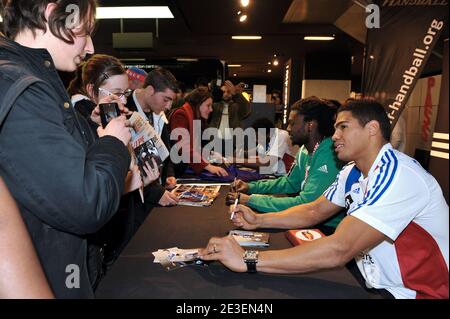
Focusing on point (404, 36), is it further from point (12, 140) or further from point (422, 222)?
point (12, 140)

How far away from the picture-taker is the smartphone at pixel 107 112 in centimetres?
102

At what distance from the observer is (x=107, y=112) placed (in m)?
1.02

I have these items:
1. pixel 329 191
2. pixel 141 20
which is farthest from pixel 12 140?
pixel 141 20

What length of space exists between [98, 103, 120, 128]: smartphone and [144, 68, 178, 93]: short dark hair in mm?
1497

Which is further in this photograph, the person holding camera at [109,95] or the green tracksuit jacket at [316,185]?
the green tracksuit jacket at [316,185]

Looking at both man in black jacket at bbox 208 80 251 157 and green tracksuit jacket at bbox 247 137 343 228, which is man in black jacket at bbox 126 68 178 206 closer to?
green tracksuit jacket at bbox 247 137 343 228

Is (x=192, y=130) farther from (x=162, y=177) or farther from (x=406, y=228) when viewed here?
(x=406, y=228)

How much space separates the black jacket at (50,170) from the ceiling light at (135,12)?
4.86m

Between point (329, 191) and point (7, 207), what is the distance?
150cm

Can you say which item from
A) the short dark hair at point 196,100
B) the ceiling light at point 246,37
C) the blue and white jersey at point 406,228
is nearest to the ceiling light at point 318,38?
the ceiling light at point 246,37

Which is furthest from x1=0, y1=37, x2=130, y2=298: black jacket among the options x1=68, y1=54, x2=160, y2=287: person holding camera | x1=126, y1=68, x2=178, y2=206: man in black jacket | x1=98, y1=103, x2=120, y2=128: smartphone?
x1=126, y1=68, x2=178, y2=206: man in black jacket

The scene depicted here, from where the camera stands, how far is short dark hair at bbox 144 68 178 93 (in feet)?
8.18

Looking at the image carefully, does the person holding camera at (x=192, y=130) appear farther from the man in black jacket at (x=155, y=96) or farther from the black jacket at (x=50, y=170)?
the black jacket at (x=50, y=170)

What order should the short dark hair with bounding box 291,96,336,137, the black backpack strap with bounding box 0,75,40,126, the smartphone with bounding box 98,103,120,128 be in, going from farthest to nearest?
1. the short dark hair with bounding box 291,96,336,137
2. the smartphone with bounding box 98,103,120,128
3. the black backpack strap with bounding box 0,75,40,126
